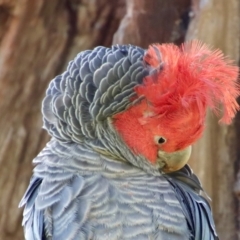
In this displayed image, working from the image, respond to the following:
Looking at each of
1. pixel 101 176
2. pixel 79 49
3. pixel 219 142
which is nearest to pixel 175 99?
pixel 101 176

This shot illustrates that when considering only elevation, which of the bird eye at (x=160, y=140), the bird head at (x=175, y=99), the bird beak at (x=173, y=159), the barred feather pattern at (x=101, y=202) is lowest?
the barred feather pattern at (x=101, y=202)

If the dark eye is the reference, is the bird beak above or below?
below

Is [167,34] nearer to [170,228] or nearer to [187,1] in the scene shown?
[187,1]

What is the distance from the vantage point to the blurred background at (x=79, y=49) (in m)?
1.73

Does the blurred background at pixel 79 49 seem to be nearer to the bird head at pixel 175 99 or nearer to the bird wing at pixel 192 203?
the bird wing at pixel 192 203

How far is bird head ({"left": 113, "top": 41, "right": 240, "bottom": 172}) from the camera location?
1.14m

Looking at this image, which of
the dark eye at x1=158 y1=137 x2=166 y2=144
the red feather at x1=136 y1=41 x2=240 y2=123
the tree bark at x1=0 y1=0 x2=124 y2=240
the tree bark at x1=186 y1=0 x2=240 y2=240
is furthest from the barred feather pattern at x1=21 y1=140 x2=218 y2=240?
the tree bark at x1=0 y1=0 x2=124 y2=240

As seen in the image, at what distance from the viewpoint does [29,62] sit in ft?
6.08

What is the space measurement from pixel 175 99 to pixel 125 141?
0.57 ft

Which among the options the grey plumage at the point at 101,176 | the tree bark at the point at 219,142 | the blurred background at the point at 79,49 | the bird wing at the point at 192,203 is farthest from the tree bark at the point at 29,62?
the bird wing at the point at 192,203

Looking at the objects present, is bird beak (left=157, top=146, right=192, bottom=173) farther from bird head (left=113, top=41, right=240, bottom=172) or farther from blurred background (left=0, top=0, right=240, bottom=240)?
blurred background (left=0, top=0, right=240, bottom=240)

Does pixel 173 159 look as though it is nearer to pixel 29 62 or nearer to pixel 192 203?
pixel 192 203

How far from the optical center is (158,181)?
1.25 metres

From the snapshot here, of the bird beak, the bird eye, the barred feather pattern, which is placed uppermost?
the bird eye
